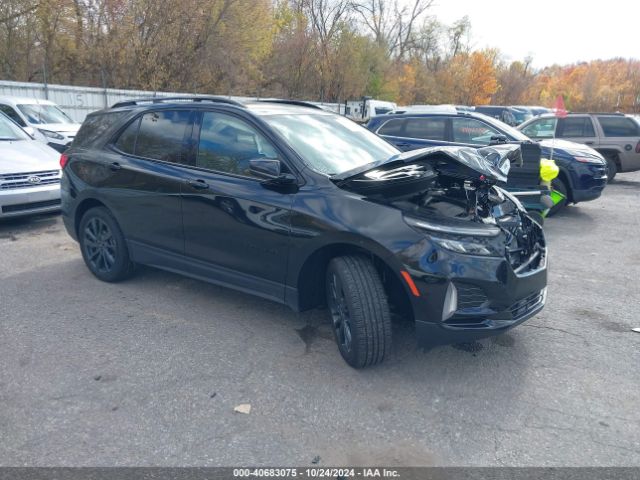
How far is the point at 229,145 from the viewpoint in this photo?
420 centimetres

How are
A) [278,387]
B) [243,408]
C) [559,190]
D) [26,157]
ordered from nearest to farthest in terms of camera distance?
[243,408], [278,387], [26,157], [559,190]

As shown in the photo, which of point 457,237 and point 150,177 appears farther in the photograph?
point 150,177

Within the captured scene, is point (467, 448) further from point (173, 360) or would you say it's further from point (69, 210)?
point (69, 210)

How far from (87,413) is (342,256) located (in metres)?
1.84

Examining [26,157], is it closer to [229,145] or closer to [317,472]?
[229,145]

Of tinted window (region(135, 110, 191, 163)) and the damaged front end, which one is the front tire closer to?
the damaged front end

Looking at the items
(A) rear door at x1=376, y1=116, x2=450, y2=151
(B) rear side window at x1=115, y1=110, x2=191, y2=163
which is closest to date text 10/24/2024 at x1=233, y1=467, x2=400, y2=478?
(B) rear side window at x1=115, y1=110, x2=191, y2=163

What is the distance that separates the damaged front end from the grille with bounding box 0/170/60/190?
17.8 feet

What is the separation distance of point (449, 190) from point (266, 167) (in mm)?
1316

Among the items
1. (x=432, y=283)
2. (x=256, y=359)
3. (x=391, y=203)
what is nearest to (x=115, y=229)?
(x=256, y=359)

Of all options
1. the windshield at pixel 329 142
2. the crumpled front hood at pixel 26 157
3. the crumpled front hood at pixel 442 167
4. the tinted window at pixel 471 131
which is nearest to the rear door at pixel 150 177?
the windshield at pixel 329 142

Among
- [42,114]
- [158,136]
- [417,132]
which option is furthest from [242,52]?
[158,136]

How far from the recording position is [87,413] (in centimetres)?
306

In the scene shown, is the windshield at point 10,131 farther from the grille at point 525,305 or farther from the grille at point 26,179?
the grille at point 525,305
